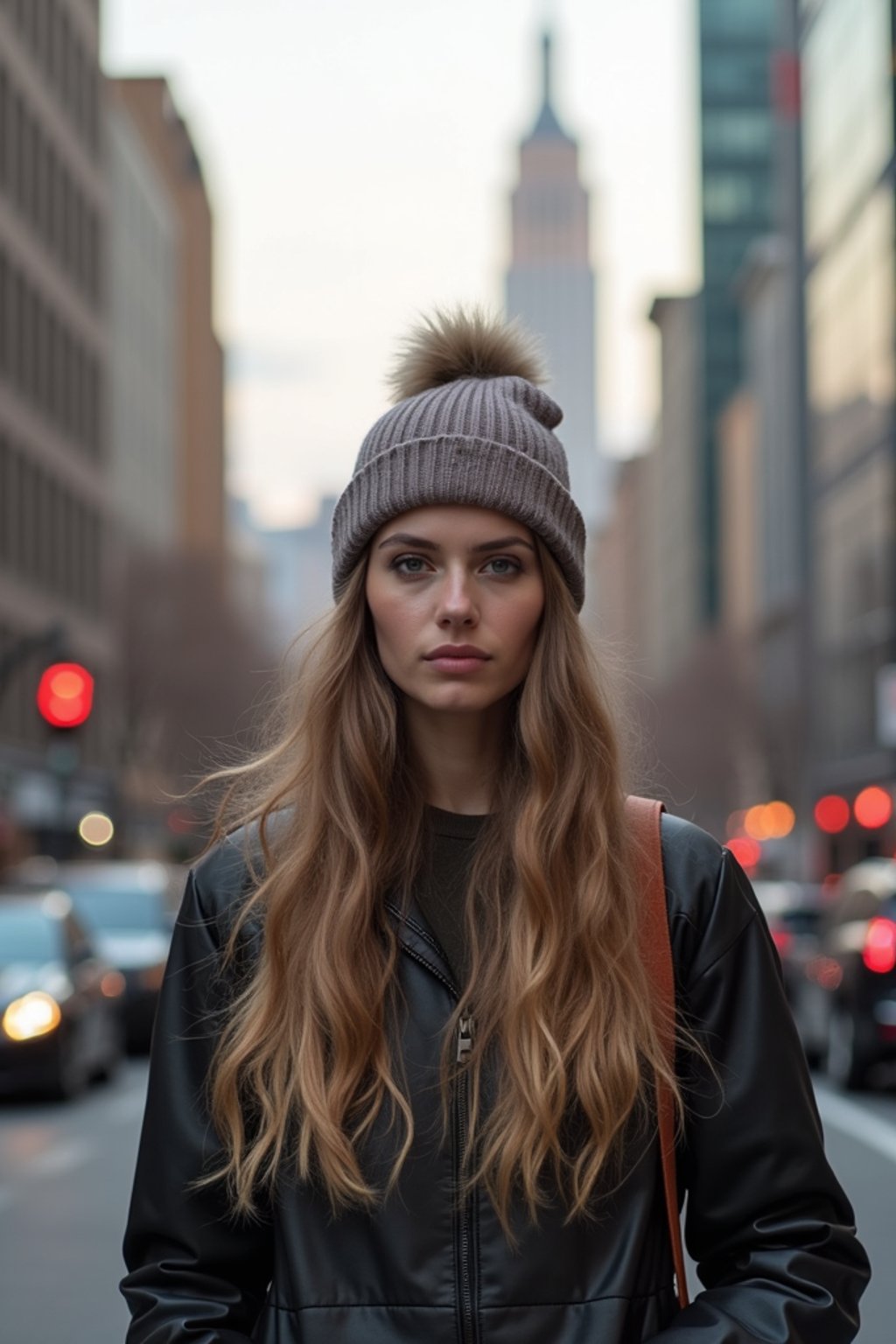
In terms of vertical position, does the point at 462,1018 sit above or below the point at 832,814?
below

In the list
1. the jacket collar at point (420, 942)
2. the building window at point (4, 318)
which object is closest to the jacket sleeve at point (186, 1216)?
the jacket collar at point (420, 942)

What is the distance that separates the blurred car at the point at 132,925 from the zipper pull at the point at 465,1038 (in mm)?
17640

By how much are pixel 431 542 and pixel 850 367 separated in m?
59.2

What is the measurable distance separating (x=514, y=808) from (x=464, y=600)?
258mm

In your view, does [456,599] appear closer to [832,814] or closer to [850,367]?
[850,367]

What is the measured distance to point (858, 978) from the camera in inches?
662

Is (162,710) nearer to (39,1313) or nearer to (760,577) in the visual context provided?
Answer: (760,577)

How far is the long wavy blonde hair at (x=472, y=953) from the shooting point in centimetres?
267

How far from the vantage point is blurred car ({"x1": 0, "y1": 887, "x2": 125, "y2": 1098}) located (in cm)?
1605

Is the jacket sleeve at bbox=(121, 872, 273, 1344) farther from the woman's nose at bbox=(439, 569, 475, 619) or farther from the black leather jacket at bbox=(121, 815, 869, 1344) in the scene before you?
the woman's nose at bbox=(439, 569, 475, 619)

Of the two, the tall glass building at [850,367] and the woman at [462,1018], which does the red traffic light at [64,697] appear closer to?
the woman at [462,1018]

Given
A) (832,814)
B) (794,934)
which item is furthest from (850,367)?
(794,934)

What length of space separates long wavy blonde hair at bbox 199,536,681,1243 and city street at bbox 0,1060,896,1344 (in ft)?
17.3

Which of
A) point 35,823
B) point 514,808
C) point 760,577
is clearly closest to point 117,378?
point 35,823
